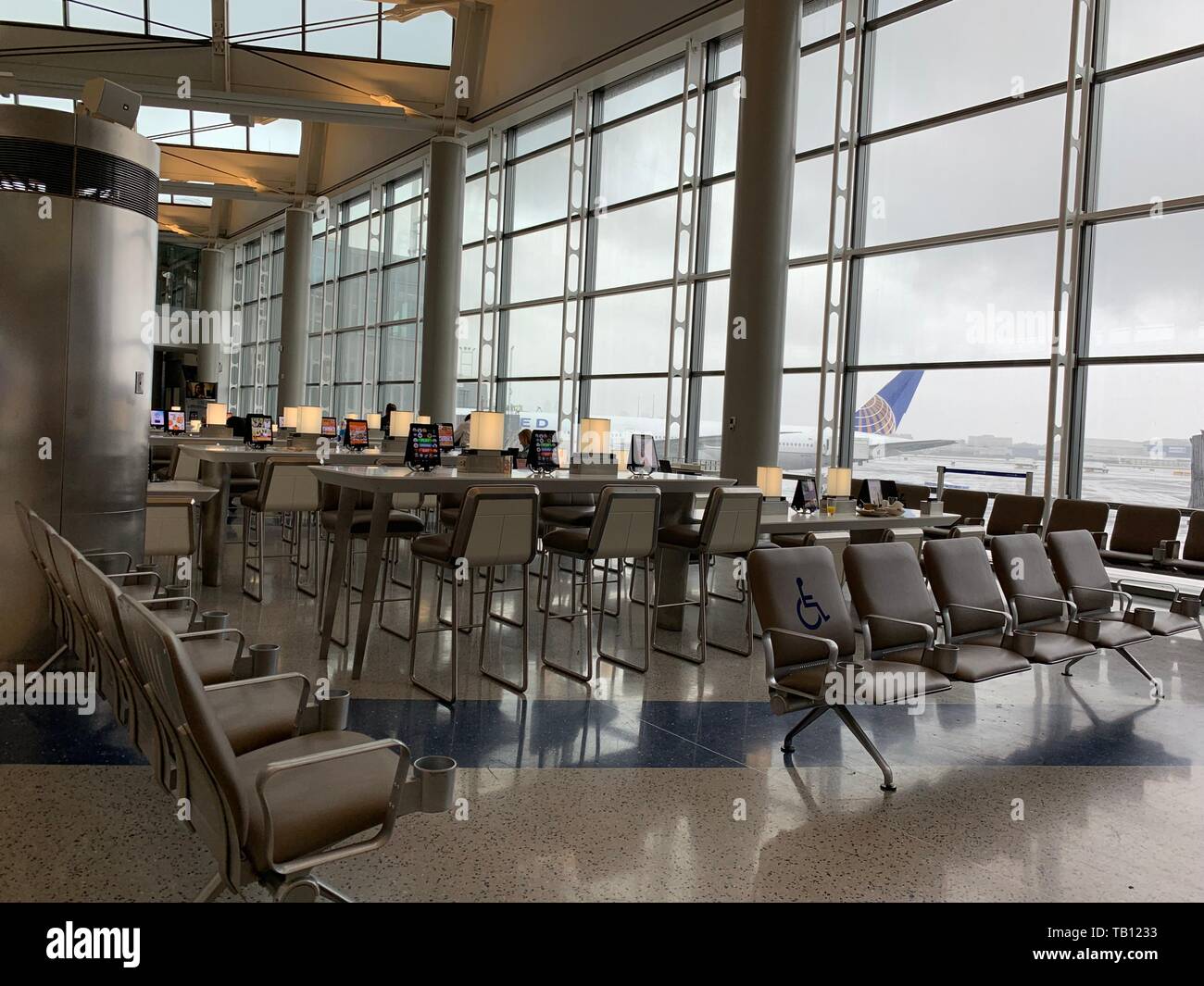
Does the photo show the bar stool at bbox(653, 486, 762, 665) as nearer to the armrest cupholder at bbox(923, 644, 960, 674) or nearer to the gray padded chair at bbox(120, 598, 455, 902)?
the armrest cupholder at bbox(923, 644, 960, 674)

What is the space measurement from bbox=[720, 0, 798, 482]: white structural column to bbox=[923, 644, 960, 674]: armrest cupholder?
549cm

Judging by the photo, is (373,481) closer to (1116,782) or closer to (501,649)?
(501,649)

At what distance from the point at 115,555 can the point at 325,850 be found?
291 cm

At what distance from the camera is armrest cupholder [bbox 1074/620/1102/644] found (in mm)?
4179

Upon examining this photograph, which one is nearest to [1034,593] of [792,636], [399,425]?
[792,636]

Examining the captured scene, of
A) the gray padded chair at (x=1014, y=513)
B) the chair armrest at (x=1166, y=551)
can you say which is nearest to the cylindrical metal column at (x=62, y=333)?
the gray padded chair at (x=1014, y=513)

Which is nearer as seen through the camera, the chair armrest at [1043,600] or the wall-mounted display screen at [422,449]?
the chair armrest at [1043,600]

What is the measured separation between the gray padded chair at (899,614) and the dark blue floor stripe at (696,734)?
382 millimetres

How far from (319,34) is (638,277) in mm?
7661

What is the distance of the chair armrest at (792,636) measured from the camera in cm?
323

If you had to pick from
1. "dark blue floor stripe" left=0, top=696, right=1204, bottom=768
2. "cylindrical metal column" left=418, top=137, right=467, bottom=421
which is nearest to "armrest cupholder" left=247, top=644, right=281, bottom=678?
"dark blue floor stripe" left=0, top=696, right=1204, bottom=768

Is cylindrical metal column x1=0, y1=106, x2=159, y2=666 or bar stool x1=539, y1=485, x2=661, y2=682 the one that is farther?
bar stool x1=539, y1=485, x2=661, y2=682

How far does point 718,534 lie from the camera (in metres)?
5.11

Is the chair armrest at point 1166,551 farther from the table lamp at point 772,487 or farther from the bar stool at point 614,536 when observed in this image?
the bar stool at point 614,536
